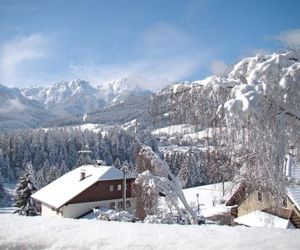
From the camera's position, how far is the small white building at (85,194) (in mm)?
37062

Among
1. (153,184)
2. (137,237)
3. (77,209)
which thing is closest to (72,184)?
(77,209)

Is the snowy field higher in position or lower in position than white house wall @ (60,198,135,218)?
higher

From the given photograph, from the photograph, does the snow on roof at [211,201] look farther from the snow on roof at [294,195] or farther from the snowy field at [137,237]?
the snow on roof at [294,195]

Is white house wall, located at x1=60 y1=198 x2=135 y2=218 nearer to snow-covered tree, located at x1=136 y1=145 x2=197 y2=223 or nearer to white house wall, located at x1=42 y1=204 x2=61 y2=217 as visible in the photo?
white house wall, located at x1=42 y1=204 x2=61 y2=217

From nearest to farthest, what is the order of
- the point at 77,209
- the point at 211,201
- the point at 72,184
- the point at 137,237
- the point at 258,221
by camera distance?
the point at 137,237
the point at 258,221
the point at 77,209
the point at 72,184
the point at 211,201

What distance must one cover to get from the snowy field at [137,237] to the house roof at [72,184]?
30840 mm

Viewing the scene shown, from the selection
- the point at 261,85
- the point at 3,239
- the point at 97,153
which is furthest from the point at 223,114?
the point at 97,153

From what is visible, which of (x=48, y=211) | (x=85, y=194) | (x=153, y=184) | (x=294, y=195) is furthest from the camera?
(x=48, y=211)

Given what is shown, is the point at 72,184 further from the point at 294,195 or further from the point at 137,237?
the point at 137,237

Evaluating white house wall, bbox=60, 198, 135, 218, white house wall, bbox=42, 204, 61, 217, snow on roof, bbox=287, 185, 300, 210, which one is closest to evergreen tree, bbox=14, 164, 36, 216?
white house wall, bbox=42, 204, 61, 217

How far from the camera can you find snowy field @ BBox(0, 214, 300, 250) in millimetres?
5461

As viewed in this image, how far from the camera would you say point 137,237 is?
589 centimetres

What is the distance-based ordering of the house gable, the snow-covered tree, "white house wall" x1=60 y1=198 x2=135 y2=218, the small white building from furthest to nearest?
the house gable, the small white building, "white house wall" x1=60 y1=198 x2=135 y2=218, the snow-covered tree

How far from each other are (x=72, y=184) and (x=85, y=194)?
12.4ft
